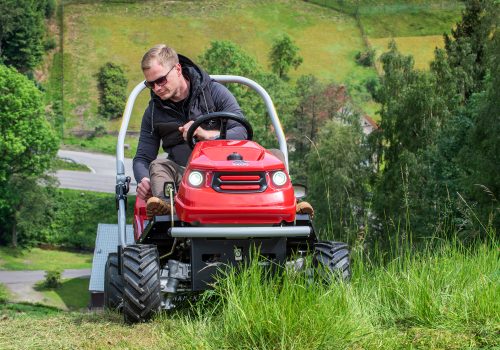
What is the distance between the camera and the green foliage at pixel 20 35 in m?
71.4

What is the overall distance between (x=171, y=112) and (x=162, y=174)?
2.21ft

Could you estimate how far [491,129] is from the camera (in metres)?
28.7

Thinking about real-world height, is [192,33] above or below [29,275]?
above

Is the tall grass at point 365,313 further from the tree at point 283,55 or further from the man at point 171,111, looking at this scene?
the tree at point 283,55

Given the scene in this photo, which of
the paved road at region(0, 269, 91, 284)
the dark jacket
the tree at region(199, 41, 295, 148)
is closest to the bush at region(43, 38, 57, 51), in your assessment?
the tree at region(199, 41, 295, 148)

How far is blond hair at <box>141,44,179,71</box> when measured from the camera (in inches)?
234

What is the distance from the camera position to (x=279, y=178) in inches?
208

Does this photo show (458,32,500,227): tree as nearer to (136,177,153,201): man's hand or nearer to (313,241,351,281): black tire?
(136,177,153,201): man's hand

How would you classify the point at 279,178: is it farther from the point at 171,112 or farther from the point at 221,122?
the point at 171,112

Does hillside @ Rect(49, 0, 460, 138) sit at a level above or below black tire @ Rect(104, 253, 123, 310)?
above

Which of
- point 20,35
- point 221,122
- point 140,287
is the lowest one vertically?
point 140,287

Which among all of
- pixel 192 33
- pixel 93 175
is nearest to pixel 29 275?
pixel 93 175

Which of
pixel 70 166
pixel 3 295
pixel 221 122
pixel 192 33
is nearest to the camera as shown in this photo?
pixel 221 122

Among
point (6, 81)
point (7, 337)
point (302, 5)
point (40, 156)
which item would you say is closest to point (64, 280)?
point (40, 156)
